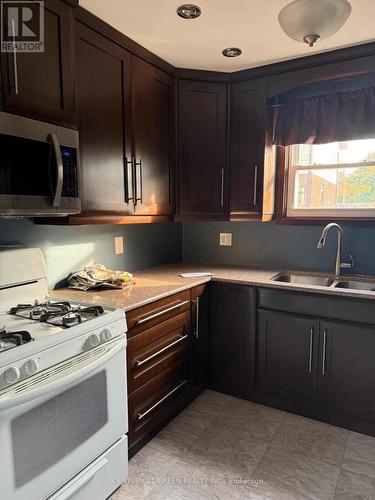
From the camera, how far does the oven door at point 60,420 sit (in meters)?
1.13

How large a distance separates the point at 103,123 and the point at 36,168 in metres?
0.56

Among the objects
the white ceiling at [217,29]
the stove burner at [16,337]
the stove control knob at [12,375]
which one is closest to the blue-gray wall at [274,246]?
the white ceiling at [217,29]

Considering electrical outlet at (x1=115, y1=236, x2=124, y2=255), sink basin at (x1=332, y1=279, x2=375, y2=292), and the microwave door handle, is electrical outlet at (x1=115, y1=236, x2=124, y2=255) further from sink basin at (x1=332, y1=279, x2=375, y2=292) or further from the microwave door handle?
sink basin at (x1=332, y1=279, x2=375, y2=292)

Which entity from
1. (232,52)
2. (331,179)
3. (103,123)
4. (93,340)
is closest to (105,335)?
(93,340)

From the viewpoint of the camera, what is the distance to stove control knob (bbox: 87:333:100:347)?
55.3 inches

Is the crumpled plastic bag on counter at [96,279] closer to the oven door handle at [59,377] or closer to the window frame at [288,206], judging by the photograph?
the oven door handle at [59,377]

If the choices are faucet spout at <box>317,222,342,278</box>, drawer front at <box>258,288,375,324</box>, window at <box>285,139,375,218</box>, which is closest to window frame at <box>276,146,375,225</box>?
window at <box>285,139,375,218</box>

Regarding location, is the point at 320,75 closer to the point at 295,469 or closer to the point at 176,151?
the point at 176,151

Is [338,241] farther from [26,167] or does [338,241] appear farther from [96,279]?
[26,167]

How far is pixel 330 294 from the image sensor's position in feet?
6.52

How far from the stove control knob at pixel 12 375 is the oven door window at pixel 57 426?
137mm

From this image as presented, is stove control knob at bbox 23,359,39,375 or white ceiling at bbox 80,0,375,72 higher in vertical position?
white ceiling at bbox 80,0,375,72

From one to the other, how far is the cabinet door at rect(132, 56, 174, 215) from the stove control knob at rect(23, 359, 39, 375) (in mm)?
1193

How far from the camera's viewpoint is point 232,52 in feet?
7.07
